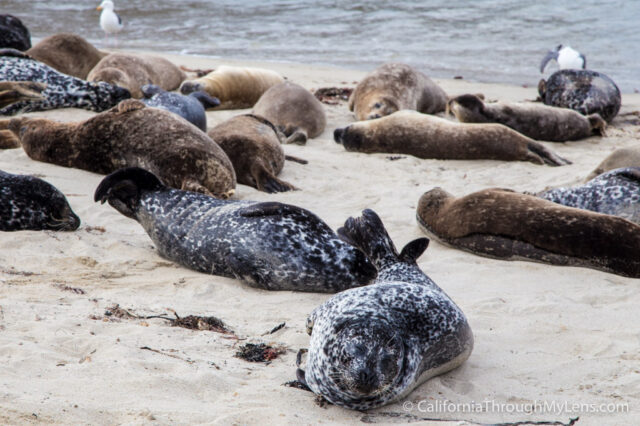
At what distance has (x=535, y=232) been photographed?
5.05 meters

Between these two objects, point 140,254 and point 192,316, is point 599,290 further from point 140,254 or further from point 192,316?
point 140,254

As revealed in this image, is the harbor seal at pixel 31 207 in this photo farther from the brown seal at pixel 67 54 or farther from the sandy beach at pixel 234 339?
the brown seal at pixel 67 54

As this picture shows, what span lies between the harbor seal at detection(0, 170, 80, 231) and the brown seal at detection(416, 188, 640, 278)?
8.65 feet

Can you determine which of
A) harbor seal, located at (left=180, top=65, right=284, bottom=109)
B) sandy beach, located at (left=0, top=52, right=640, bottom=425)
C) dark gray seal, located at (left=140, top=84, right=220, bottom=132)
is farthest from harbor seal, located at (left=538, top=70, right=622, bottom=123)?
dark gray seal, located at (left=140, top=84, right=220, bottom=132)

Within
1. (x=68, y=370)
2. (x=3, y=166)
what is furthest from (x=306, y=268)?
(x=3, y=166)

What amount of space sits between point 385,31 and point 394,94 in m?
9.60

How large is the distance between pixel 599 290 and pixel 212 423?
9.31ft

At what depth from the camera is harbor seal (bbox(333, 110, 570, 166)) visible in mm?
8188

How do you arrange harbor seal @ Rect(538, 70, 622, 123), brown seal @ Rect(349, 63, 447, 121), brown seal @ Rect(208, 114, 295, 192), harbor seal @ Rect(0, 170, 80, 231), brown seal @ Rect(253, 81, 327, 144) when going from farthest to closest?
harbor seal @ Rect(538, 70, 622, 123)
brown seal @ Rect(349, 63, 447, 121)
brown seal @ Rect(253, 81, 327, 144)
brown seal @ Rect(208, 114, 295, 192)
harbor seal @ Rect(0, 170, 80, 231)

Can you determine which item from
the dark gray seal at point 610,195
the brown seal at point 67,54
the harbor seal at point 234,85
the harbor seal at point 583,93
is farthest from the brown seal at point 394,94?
the dark gray seal at point 610,195

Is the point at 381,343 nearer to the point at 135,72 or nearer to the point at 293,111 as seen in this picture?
the point at 293,111

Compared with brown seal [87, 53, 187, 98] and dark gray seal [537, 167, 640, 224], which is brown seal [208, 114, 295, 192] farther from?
brown seal [87, 53, 187, 98]

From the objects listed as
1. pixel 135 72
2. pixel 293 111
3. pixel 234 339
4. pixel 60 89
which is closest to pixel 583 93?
pixel 293 111

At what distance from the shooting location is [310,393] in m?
3.04
